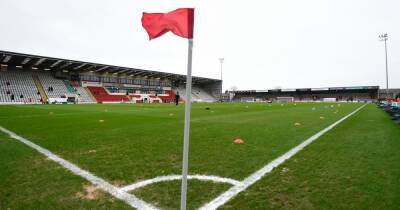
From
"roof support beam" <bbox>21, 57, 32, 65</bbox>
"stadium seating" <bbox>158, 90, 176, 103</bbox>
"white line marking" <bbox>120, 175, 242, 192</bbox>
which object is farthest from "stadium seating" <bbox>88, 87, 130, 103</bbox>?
"white line marking" <bbox>120, 175, 242, 192</bbox>

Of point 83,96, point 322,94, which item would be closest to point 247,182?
point 83,96

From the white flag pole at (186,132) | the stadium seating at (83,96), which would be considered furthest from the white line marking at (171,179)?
the stadium seating at (83,96)

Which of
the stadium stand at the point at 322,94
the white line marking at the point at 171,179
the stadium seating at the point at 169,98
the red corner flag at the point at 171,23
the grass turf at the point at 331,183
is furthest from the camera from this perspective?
the stadium stand at the point at 322,94

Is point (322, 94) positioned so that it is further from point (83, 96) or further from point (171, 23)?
point (171, 23)

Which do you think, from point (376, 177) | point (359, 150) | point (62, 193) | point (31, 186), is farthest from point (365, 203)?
point (31, 186)

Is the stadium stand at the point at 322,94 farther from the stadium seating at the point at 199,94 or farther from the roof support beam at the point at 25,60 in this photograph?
the roof support beam at the point at 25,60

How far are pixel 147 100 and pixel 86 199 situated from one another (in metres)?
63.9

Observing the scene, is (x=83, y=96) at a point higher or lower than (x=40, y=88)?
lower

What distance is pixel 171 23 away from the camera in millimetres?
2461

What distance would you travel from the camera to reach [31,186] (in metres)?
3.00

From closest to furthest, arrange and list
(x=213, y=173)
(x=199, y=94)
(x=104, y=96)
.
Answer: (x=213, y=173)
(x=104, y=96)
(x=199, y=94)

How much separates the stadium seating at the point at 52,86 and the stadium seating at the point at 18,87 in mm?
2055

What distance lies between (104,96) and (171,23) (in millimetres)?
60020

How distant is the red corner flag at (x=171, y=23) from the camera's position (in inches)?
89.5
